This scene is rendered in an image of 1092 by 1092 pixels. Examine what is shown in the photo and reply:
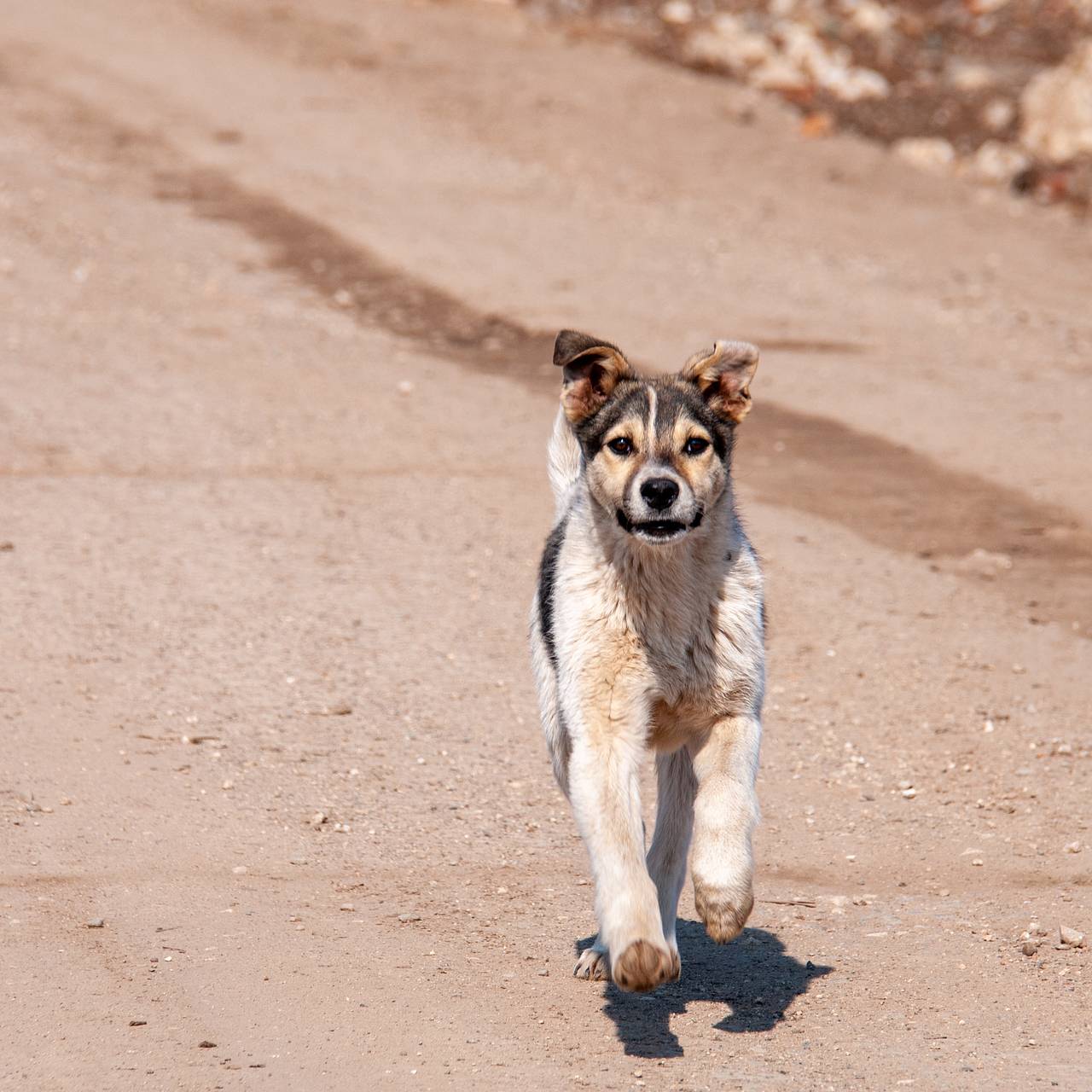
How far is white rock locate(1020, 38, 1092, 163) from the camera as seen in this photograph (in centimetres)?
2594

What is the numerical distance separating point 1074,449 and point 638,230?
9500 millimetres

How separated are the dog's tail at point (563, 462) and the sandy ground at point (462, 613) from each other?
175 cm

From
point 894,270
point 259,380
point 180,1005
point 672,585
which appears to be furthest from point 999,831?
point 894,270

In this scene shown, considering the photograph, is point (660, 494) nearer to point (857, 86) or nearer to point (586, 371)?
point (586, 371)

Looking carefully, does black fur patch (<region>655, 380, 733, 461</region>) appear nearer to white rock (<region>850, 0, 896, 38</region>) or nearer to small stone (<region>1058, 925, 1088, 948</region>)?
small stone (<region>1058, 925, 1088, 948</region>)

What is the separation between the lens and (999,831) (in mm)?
8117

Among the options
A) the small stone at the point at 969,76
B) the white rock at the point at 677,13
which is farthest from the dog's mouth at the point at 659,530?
the white rock at the point at 677,13

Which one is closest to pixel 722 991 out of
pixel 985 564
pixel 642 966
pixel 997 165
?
pixel 642 966

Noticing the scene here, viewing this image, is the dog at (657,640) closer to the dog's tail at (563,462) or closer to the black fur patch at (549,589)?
the black fur patch at (549,589)

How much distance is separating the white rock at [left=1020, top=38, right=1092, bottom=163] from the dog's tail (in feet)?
68.8

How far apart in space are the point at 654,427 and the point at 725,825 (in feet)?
4.59

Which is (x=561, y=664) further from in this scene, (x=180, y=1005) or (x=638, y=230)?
(x=638, y=230)

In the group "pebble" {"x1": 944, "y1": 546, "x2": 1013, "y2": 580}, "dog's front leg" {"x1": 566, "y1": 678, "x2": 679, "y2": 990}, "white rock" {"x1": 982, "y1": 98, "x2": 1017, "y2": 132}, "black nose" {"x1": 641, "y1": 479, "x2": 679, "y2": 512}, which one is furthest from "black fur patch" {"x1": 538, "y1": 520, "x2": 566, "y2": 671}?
"white rock" {"x1": 982, "y1": 98, "x2": 1017, "y2": 132}

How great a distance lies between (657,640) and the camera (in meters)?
6.09
